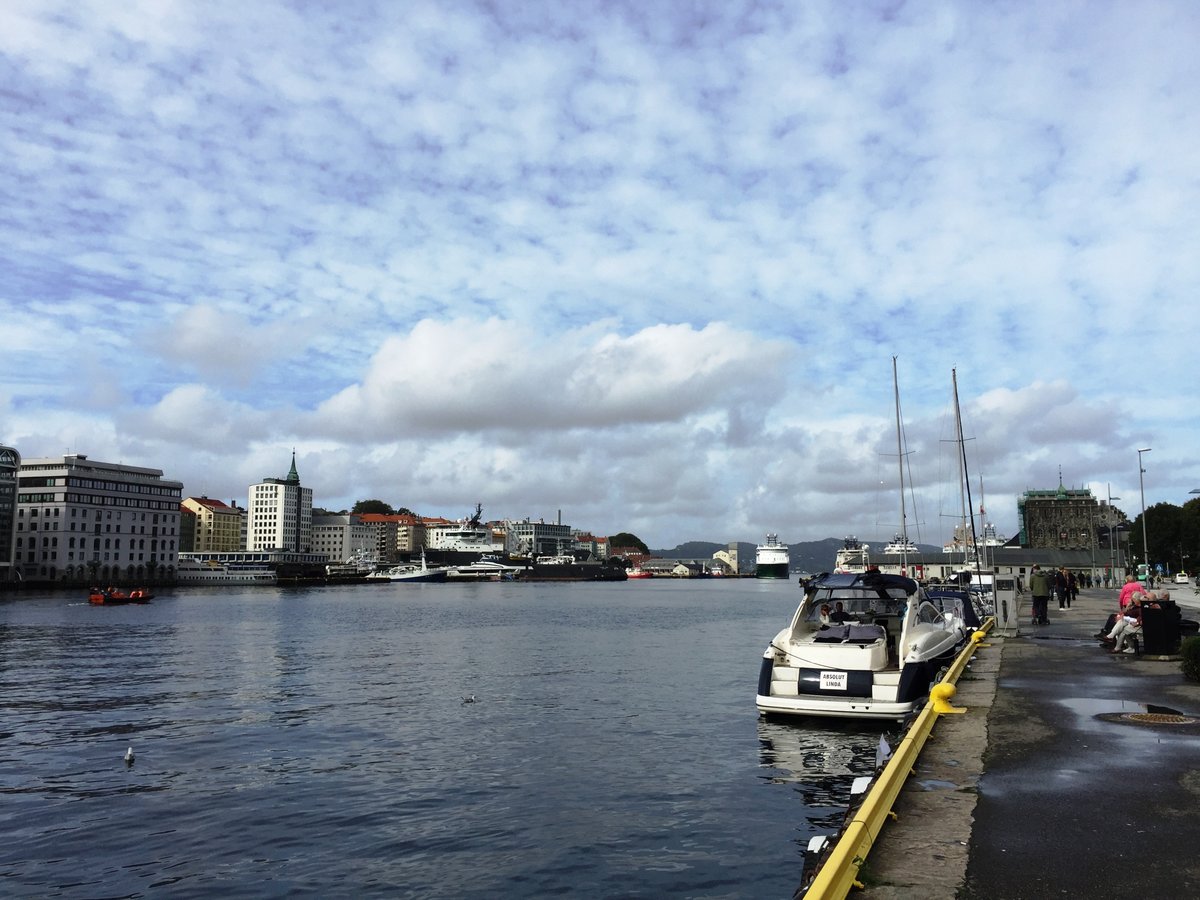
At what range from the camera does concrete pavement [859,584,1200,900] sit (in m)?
6.34

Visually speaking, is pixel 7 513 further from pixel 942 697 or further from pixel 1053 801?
pixel 1053 801

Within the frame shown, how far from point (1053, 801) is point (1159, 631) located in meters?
14.3

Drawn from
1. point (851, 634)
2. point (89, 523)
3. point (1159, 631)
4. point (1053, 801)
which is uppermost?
point (89, 523)

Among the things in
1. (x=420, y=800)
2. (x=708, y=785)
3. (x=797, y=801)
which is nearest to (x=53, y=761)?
(x=420, y=800)

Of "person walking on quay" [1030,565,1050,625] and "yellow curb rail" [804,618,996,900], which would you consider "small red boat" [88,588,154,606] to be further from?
"yellow curb rail" [804,618,996,900]

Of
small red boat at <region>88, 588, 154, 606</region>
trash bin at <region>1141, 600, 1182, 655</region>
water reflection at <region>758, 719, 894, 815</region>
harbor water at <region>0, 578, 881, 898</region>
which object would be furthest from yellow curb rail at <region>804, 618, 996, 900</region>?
small red boat at <region>88, 588, 154, 606</region>

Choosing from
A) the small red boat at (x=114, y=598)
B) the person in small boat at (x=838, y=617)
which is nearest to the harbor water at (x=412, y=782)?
the person in small boat at (x=838, y=617)

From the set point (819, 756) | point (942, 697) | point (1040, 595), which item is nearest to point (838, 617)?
point (819, 756)

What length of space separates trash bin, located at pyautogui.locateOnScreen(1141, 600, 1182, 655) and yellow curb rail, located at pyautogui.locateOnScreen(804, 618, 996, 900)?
35.2 ft

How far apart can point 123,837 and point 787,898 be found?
918cm

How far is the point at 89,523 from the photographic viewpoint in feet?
543

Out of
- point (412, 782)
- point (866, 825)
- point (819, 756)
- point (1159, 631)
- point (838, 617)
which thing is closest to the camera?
point (866, 825)

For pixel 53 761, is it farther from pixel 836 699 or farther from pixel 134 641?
pixel 134 641

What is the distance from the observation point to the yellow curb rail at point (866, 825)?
586cm
